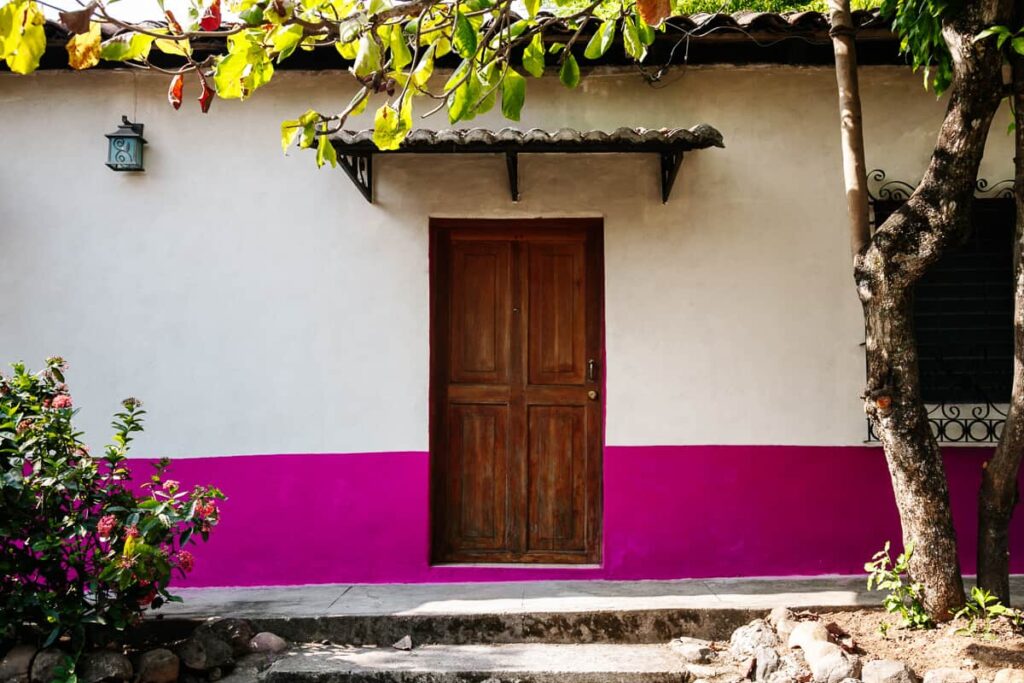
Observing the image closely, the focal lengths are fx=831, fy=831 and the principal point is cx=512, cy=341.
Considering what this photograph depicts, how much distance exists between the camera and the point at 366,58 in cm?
302

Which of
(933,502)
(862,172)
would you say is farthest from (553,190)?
(933,502)

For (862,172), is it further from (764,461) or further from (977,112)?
(764,461)

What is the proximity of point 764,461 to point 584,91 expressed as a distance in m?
2.75

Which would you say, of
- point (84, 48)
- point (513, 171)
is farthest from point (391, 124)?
point (513, 171)

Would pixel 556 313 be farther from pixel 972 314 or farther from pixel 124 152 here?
pixel 124 152

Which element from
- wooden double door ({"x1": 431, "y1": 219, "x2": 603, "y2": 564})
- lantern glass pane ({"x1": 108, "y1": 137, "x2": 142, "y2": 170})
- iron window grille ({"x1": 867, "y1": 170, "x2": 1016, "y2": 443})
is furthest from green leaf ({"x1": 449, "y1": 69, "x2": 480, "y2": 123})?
iron window grille ({"x1": 867, "y1": 170, "x2": 1016, "y2": 443})

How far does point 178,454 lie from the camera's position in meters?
5.53

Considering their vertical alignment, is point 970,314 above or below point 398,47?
below

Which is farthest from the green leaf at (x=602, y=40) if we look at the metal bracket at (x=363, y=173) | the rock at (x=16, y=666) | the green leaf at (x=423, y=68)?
the rock at (x=16, y=666)

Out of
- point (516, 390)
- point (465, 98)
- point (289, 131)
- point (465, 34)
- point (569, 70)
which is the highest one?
point (569, 70)

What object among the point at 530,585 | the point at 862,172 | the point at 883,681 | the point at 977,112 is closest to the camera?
the point at 883,681

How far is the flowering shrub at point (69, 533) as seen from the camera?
13.1ft

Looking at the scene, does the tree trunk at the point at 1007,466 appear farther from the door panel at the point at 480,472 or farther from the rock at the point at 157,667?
the rock at the point at 157,667

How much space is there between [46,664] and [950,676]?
4242mm
